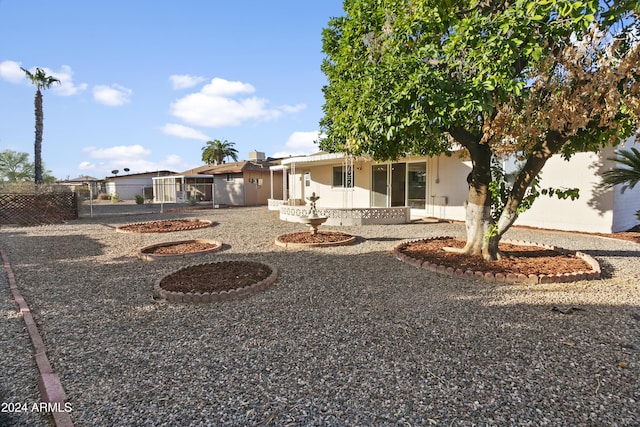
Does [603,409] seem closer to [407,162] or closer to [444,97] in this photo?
[444,97]

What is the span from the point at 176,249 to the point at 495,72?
7421 millimetres

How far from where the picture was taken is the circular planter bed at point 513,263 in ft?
17.7

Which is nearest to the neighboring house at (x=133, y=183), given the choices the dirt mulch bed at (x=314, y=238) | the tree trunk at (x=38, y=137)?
the tree trunk at (x=38, y=137)

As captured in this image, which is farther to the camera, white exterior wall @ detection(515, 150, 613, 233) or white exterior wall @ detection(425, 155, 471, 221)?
white exterior wall @ detection(425, 155, 471, 221)

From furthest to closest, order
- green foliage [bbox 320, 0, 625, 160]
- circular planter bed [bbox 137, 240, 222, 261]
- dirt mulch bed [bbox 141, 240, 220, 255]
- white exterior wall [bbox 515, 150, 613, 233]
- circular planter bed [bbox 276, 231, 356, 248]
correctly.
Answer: white exterior wall [bbox 515, 150, 613, 233] → circular planter bed [bbox 276, 231, 356, 248] → dirt mulch bed [bbox 141, 240, 220, 255] → circular planter bed [bbox 137, 240, 222, 261] → green foliage [bbox 320, 0, 625, 160]

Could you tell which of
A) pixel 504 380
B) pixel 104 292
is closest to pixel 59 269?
pixel 104 292

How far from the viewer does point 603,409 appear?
2.41 m

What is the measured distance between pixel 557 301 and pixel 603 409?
2.40 m

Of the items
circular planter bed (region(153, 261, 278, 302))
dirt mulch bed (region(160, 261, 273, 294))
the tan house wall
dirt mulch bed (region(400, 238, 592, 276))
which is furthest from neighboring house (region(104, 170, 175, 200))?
dirt mulch bed (region(400, 238, 592, 276))

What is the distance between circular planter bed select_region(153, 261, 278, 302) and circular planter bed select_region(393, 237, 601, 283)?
2972 mm

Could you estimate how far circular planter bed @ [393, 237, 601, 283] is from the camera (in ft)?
17.7

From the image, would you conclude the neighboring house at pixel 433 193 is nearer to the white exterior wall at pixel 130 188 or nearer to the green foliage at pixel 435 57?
the green foliage at pixel 435 57

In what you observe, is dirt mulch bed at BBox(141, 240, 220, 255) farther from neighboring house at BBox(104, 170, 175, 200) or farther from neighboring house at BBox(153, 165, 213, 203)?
neighboring house at BBox(104, 170, 175, 200)

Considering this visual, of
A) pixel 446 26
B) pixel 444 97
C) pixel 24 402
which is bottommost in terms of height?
pixel 24 402
